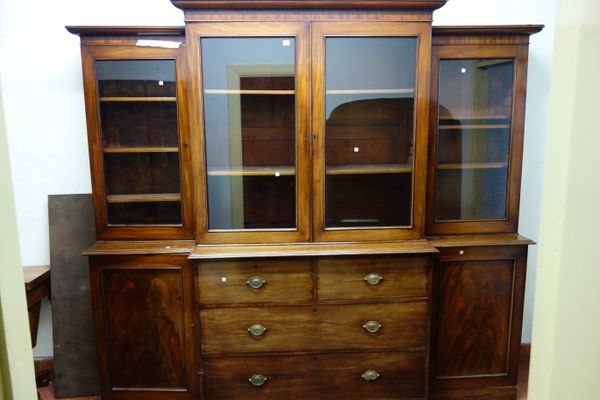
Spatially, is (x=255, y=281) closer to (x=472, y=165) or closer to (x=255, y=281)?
(x=255, y=281)

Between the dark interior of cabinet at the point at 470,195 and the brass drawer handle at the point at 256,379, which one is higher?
the dark interior of cabinet at the point at 470,195

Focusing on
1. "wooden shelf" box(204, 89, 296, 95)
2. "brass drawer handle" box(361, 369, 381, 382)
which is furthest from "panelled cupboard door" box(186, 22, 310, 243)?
"brass drawer handle" box(361, 369, 381, 382)

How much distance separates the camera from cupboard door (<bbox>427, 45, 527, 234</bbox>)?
202cm

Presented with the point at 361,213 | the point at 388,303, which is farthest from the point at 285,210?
the point at 388,303

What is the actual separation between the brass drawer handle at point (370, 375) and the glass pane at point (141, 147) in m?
1.18

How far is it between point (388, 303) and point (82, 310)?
5.46 ft

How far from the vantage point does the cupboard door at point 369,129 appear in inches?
72.4

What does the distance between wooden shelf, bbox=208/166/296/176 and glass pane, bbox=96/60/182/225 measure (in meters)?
0.28

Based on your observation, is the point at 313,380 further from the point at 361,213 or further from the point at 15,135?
the point at 15,135

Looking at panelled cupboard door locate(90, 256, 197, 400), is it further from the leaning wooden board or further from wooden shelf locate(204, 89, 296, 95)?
wooden shelf locate(204, 89, 296, 95)

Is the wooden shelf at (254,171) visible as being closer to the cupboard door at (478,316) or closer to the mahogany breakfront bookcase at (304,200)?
the mahogany breakfront bookcase at (304,200)

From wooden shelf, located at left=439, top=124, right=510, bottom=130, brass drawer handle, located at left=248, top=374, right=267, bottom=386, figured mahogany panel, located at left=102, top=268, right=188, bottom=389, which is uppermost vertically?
wooden shelf, located at left=439, top=124, right=510, bottom=130

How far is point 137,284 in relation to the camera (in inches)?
79.1

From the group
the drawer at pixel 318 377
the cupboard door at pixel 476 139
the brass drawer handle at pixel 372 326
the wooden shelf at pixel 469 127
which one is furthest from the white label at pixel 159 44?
the brass drawer handle at pixel 372 326
